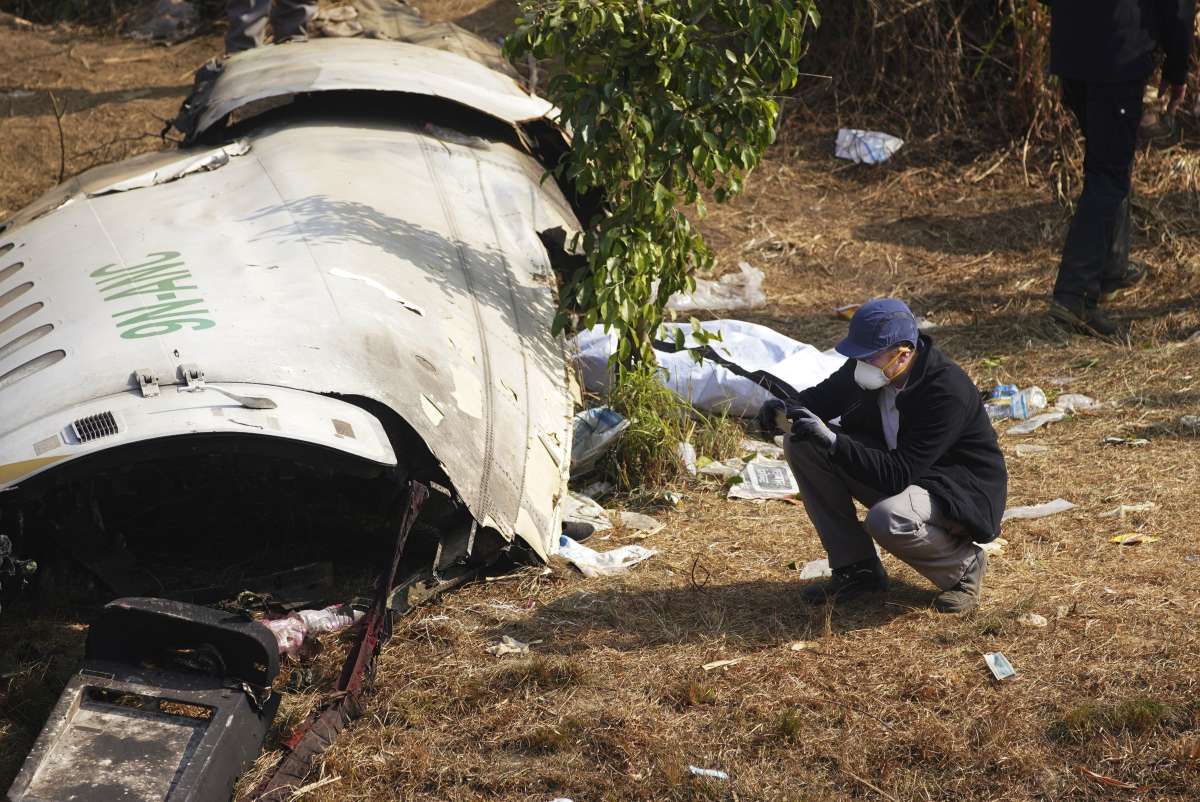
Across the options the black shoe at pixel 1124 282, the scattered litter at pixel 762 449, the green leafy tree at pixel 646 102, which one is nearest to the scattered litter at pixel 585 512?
the green leafy tree at pixel 646 102

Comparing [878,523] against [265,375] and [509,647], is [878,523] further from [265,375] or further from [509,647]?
[265,375]

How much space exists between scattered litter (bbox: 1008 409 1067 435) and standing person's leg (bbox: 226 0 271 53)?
19.7 ft

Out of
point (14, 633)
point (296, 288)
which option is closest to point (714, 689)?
point (296, 288)

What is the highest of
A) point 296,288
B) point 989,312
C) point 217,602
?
point 296,288

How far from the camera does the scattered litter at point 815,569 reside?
465 centimetres

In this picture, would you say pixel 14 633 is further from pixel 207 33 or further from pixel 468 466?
pixel 207 33

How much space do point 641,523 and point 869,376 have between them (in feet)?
5.11

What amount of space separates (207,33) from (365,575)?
333 inches

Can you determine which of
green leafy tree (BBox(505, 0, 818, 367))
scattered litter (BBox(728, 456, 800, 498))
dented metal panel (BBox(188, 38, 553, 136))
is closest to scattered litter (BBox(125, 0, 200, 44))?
dented metal panel (BBox(188, 38, 553, 136))

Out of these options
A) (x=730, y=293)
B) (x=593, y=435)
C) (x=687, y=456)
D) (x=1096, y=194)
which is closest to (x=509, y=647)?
(x=593, y=435)

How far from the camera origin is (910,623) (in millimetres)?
4168

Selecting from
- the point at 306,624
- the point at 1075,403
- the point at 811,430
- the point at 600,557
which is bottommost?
the point at 1075,403

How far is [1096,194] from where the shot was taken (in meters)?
6.88

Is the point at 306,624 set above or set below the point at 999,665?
above
